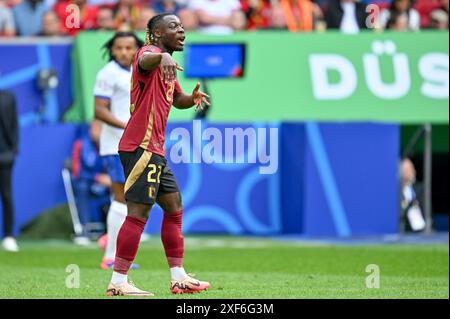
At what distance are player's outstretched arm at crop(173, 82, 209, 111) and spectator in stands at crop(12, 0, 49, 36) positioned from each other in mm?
9756

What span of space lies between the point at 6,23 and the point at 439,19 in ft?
23.9

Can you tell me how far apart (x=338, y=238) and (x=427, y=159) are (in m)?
2.21

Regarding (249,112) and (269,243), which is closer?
(269,243)

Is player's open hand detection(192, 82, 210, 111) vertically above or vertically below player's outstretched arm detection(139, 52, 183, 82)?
below

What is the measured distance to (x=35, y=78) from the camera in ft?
60.5

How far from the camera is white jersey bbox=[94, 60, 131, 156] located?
12750 millimetres

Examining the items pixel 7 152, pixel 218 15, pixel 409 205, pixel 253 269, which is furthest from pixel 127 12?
pixel 253 269

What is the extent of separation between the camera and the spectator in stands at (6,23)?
18.9 m

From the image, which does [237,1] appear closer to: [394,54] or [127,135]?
[394,54]

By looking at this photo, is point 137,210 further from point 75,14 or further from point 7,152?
point 75,14

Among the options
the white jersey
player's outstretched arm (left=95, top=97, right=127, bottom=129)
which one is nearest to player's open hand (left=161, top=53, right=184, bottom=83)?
player's outstretched arm (left=95, top=97, right=127, bottom=129)

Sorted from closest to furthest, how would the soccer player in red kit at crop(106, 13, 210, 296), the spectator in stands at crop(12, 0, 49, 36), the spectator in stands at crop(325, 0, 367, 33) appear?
the soccer player in red kit at crop(106, 13, 210, 296)
the spectator in stands at crop(12, 0, 49, 36)
the spectator in stands at crop(325, 0, 367, 33)

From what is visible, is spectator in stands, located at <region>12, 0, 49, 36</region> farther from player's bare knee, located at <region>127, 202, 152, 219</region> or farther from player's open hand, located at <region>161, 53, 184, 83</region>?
player's open hand, located at <region>161, 53, 184, 83</region>
